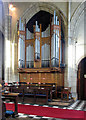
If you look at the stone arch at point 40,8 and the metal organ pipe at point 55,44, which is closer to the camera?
the metal organ pipe at point 55,44

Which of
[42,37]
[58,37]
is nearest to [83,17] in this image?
[58,37]

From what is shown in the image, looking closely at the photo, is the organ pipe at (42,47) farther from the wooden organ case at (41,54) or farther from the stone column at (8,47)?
the stone column at (8,47)

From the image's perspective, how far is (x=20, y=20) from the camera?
10180 millimetres

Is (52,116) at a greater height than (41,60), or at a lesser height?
lesser

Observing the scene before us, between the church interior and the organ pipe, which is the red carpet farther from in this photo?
the organ pipe

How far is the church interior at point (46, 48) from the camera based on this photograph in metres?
9.18

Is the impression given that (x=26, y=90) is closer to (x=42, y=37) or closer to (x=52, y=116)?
(x=52, y=116)

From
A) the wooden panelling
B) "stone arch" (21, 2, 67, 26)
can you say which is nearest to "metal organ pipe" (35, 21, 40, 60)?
the wooden panelling

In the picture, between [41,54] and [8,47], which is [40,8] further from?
[8,47]

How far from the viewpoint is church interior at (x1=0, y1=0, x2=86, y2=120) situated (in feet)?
30.1

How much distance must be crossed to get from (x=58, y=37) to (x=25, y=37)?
2360mm

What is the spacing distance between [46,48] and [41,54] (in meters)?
0.48

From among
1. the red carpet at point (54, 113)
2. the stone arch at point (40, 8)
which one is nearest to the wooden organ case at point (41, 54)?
the stone arch at point (40, 8)

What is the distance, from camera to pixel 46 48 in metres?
9.73
